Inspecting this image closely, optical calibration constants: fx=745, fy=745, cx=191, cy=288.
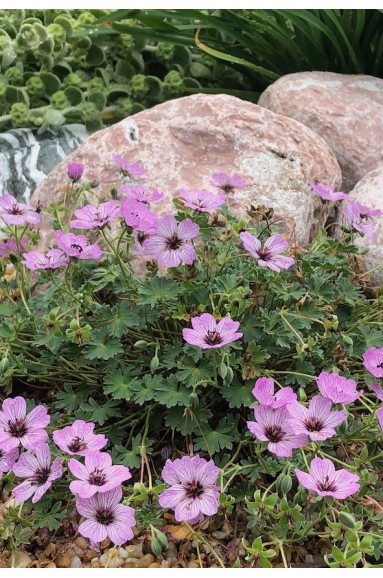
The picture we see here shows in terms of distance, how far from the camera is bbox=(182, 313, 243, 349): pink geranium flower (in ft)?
4.64

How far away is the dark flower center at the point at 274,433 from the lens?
1366 mm

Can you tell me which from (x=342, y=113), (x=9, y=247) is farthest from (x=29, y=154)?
(x=342, y=113)

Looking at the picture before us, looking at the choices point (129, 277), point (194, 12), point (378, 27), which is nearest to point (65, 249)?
point (129, 277)

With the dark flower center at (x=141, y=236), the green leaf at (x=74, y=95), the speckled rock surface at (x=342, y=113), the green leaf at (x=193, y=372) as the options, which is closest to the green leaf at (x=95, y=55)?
the green leaf at (x=74, y=95)

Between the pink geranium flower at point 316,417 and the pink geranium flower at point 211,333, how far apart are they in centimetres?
18

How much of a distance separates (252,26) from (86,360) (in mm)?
→ 2344

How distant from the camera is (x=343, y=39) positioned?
3305 mm

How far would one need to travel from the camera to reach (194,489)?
1.36m

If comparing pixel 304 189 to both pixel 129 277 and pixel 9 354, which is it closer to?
pixel 129 277

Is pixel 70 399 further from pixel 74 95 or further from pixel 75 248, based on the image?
pixel 74 95

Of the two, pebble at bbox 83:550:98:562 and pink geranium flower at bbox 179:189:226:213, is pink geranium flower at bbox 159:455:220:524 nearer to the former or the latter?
pebble at bbox 83:550:98:562

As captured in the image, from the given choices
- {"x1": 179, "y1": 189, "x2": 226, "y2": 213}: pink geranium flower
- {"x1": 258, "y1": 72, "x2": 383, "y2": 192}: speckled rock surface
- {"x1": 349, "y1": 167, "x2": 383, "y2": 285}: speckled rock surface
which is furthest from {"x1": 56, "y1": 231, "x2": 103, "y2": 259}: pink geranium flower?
{"x1": 258, "y1": 72, "x2": 383, "y2": 192}: speckled rock surface

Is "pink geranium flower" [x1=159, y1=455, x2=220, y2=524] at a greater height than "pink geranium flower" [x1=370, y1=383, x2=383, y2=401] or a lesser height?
lesser

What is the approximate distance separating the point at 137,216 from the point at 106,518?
0.65 meters
